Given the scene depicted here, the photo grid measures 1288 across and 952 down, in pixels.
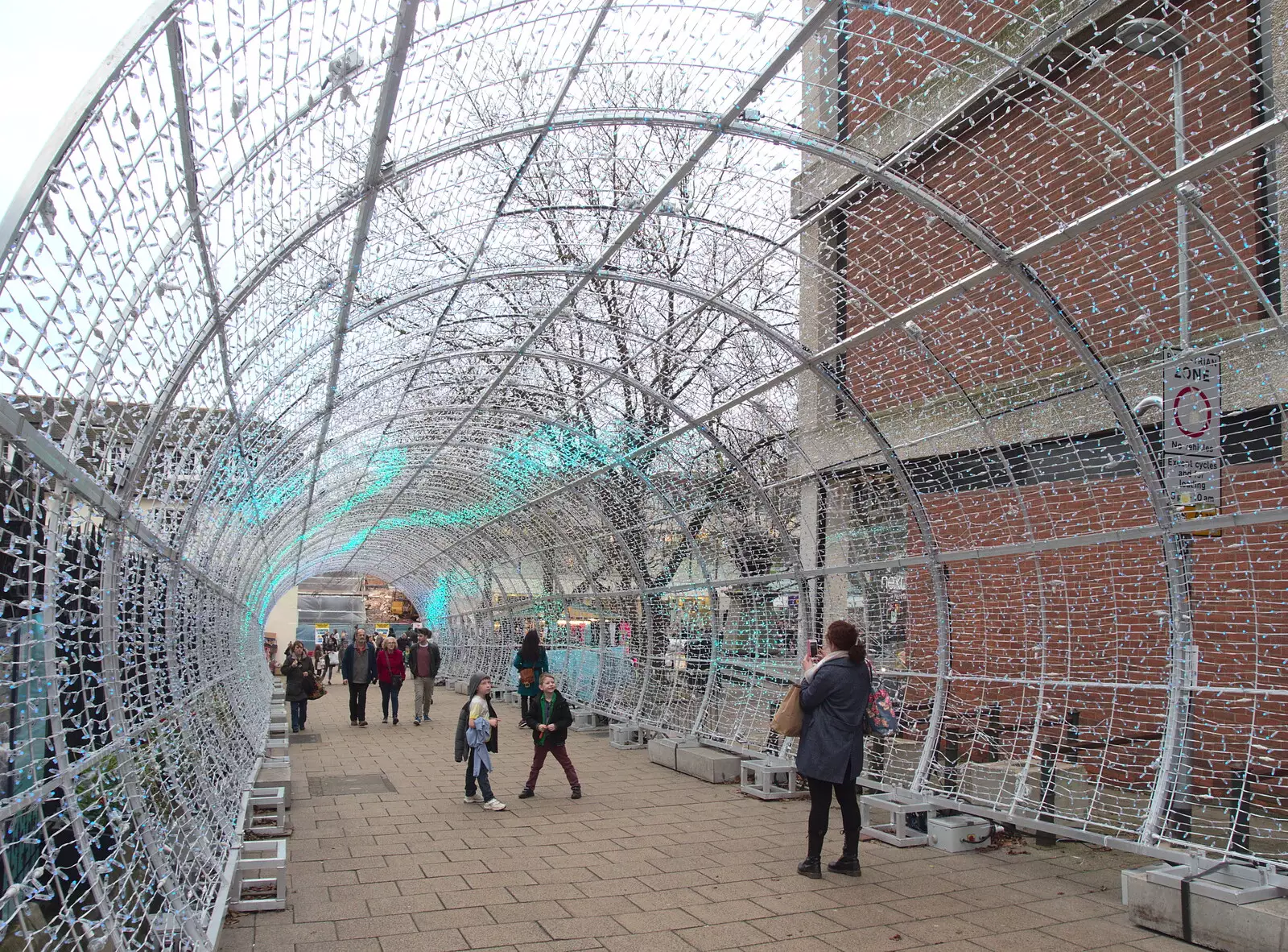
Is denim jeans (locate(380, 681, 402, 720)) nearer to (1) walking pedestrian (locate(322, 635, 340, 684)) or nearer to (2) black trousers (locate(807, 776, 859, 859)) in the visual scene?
(2) black trousers (locate(807, 776, 859, 859))

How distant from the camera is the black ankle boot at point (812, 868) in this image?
267 inches

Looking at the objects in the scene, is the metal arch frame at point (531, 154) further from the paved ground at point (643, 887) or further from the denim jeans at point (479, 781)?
the paved ground at point (643, 887)

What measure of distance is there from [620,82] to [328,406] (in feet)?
17.6

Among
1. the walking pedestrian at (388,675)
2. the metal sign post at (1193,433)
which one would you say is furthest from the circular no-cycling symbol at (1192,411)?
the walking pedestrian at (388,675)

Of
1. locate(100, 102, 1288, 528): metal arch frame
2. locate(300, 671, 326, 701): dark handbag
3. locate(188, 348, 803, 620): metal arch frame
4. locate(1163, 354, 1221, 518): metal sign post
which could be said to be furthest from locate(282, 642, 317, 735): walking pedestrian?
locate(1163, 354, 1221, 518): metal sign post

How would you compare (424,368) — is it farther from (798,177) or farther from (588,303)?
(798,177)

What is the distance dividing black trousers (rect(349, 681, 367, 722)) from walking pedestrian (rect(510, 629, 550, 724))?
164 inches

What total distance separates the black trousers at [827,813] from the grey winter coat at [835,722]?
0.07 meters

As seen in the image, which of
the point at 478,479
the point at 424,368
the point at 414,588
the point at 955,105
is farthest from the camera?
the point at 414,588

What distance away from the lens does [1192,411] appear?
6.12 meters

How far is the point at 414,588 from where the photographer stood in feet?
127

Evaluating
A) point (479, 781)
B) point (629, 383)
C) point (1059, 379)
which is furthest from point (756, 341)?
point (479, 781)

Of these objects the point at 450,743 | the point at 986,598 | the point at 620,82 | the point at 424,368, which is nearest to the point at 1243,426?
the point at 986,598

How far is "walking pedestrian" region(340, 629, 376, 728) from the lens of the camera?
1738 centimetres
